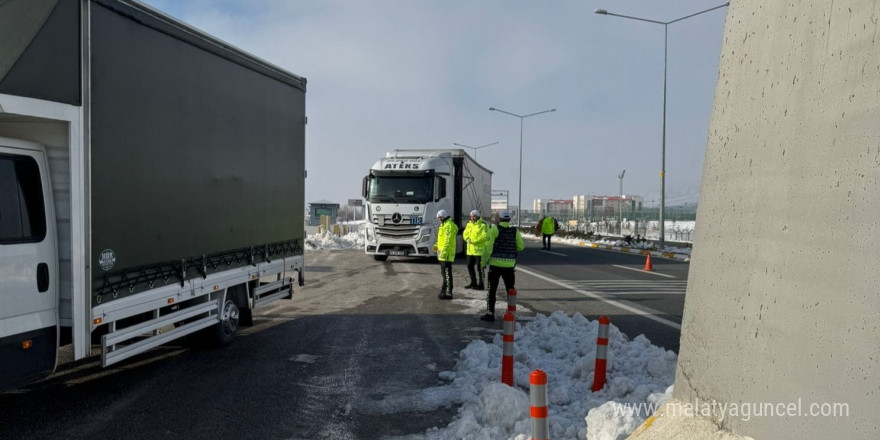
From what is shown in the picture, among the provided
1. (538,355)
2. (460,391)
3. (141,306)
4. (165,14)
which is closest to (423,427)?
(460,391)

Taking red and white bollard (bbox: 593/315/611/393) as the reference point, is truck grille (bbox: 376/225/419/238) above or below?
above

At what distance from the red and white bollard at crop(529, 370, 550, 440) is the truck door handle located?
3.95 meters

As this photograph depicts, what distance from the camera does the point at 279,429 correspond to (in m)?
5.41

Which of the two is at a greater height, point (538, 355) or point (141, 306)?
point (141, 306)

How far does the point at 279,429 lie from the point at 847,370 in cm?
417

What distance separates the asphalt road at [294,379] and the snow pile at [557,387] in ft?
1.10

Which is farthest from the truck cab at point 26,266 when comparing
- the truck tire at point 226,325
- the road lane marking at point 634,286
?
the road lane marking at point 634,286

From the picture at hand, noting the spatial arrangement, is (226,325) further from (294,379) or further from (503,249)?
(503,249)

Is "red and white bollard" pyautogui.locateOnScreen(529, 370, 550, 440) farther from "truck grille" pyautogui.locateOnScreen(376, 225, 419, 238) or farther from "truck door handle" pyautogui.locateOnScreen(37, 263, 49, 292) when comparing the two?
"truck grille" pyautogui.locateOnScreen(376, 225, 419, 238)

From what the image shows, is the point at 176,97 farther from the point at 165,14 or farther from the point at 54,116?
the point at 54,116

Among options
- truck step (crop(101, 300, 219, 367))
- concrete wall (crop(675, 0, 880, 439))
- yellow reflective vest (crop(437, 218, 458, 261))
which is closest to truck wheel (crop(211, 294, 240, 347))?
truck step (crop(101, 300, 219, 367))

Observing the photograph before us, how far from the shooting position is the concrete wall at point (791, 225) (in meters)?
3.13

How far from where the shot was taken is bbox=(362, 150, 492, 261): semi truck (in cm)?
2142

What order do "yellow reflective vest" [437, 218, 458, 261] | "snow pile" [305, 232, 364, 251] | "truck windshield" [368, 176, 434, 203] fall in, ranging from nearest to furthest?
"yellow reflective vest" [437, 218, 458, 261]
"truck windshield" [368, 176, 434, 203]
"snow pile" [305, 232, 364, 251]
